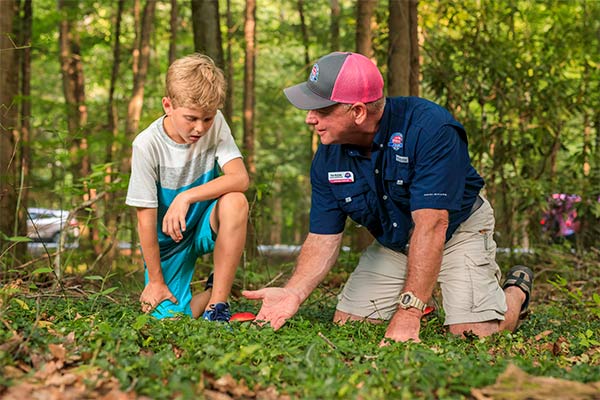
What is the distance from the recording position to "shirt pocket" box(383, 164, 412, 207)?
15.1 feet

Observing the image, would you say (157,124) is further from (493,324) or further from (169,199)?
(493,324)

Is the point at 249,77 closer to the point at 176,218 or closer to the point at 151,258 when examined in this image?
the point at 151,258

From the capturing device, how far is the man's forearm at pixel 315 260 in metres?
4.79

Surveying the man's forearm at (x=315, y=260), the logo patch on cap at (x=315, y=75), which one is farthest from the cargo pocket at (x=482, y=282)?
the logo patch on cap at (x=315, y=75)

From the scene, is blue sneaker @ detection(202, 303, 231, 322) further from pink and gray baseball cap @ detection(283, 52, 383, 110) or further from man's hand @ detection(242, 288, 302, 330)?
pink and gray baseball cap @ detection(283, 52, 383, 110)

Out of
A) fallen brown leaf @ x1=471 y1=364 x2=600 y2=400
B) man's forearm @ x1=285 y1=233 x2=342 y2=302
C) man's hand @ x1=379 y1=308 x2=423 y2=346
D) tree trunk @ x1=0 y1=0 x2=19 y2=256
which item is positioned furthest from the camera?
tree trunk @ x1=0 y1=0 x2=19 y2=256

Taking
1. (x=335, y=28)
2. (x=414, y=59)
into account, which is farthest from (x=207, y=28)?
(x=335, y=28)

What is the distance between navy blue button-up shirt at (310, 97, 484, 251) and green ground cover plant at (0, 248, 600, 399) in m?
0.91

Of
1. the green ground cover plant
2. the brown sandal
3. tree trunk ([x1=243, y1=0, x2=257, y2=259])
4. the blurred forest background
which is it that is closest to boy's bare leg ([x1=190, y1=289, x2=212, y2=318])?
the green ground cover plant

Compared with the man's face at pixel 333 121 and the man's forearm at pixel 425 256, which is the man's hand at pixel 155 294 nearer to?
the man's face at pixel 333 121

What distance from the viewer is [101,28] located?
1953 centimetres

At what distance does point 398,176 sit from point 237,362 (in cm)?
186

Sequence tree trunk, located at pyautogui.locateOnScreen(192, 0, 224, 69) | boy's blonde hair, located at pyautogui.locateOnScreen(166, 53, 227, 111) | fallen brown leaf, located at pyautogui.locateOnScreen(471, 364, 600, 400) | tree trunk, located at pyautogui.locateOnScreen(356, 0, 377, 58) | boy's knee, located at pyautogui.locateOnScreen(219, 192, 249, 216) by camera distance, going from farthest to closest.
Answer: tree trunk, located at pyautogui.locateOnScreen(356, 0, 377, 58)
tree trunk, located at pyautogui.locateOnScreen(192, 0, 224, 69)
boy's knee, located at pyautogui.locateOnScreen(219, 192, 249, 216)
boy's blonde hair, located at pyautogui.locateOnScreen(166, 53, 227, 111)
fallen brown leaf, located at pyautogui.locateOnScreen(471, 364, 600, 400)

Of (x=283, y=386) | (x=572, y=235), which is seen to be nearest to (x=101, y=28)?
(x=572, y=235)
